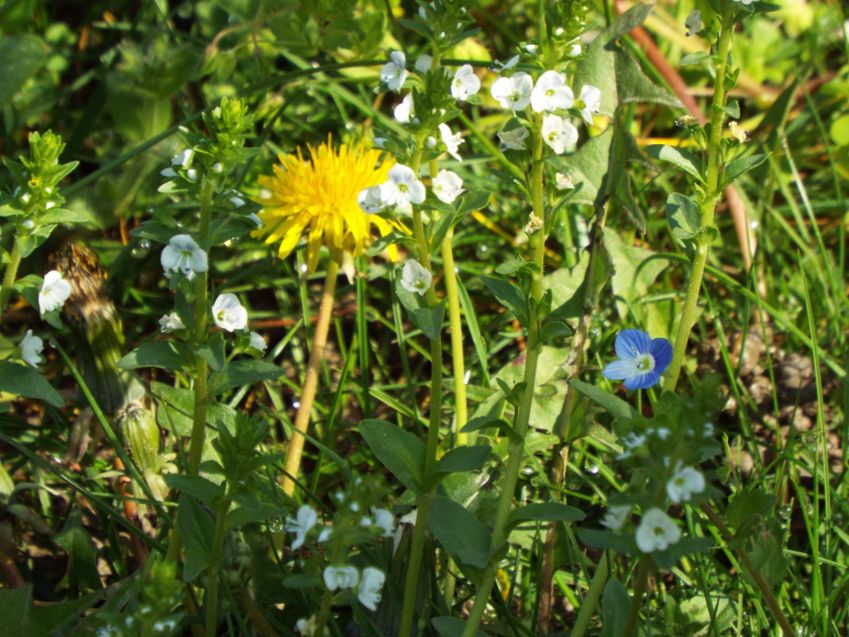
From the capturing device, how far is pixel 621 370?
152 cm

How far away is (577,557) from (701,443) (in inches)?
26.7

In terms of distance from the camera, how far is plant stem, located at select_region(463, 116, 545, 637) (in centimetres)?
145

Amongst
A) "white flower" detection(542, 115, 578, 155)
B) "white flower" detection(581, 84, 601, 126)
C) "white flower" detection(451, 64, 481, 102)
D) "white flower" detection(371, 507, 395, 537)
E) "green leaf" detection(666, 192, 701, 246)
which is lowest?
"white flower" detection(371, 507, 395, 537)

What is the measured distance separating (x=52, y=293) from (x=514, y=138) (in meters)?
0.74

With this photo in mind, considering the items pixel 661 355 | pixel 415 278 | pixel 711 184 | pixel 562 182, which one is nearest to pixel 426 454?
pixel 415 278

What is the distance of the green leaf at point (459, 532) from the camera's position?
4.71 feet

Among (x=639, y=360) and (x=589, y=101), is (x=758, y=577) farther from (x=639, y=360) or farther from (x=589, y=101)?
(x=589, y=101)

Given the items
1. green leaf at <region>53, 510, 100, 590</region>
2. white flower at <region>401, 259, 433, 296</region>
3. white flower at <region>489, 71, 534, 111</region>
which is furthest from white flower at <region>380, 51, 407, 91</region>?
green leaf at <region>53, 510, 100, 590</region>

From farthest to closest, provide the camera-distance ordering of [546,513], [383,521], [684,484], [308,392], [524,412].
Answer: [308,392]
[524,412]
[546,513]
[383,521]
[684,484]

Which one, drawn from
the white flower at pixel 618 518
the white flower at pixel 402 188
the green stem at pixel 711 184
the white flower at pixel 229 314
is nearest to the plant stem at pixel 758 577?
the green stem at pixel 711 184

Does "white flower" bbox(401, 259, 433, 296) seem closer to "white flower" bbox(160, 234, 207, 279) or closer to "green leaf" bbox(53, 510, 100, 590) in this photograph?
"white flower" bbox(160, 234, 207, 279)

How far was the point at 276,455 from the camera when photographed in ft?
4.52

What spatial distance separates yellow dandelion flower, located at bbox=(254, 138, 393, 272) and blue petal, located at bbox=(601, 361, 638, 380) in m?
0.71

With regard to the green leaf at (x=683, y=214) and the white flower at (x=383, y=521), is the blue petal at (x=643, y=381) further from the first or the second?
the white flower at (x=383, y=521)
